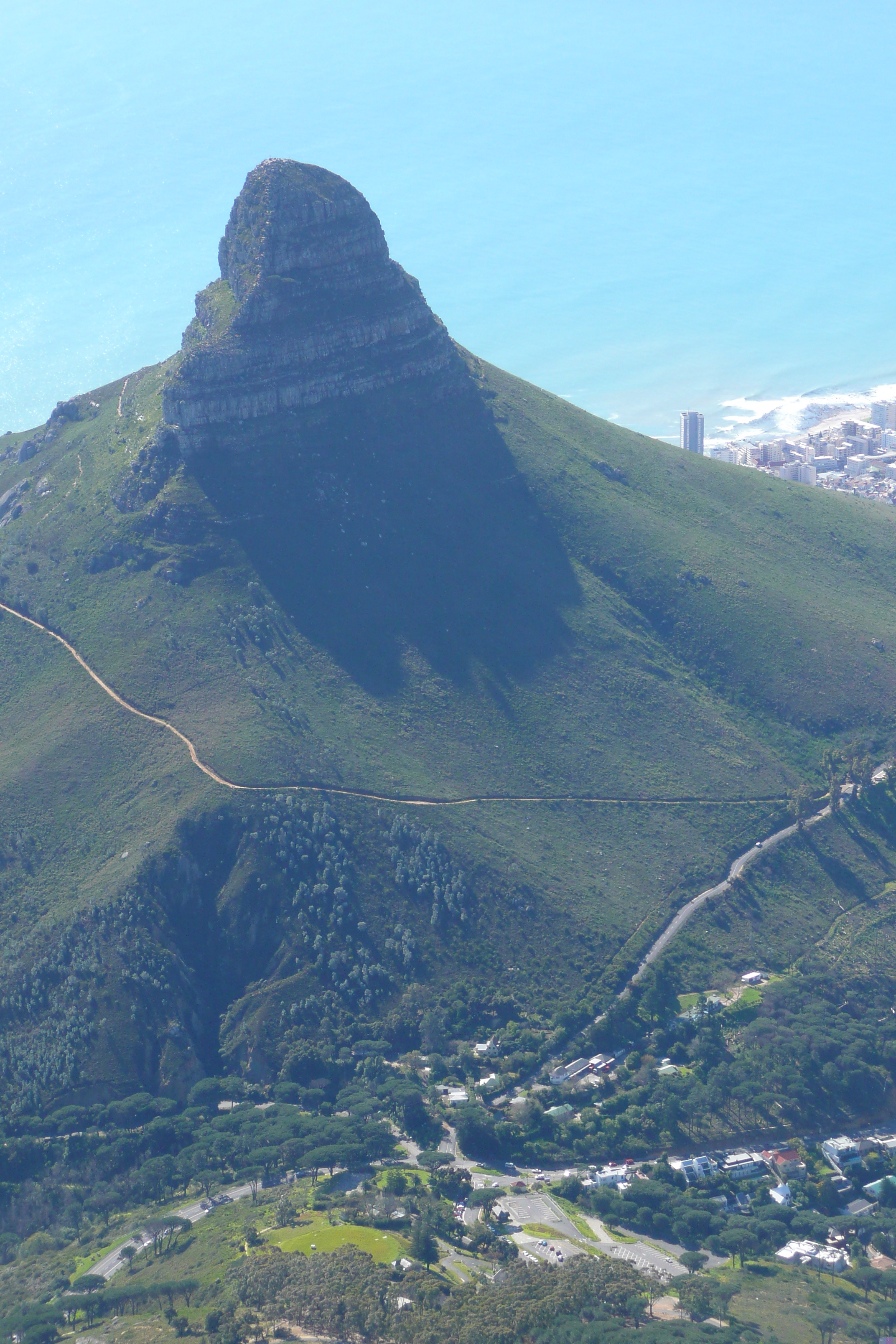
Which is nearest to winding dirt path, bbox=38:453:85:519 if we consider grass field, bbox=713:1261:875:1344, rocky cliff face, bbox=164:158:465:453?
rocky cliff face, bbox=164:158:465:453

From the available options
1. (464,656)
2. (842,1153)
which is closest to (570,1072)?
(842,1153)

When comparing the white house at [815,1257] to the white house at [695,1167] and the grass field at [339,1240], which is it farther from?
the grass field at [339,1240]

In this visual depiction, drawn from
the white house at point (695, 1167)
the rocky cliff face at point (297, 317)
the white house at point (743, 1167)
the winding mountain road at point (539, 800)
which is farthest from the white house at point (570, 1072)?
the rocky cliff face at point (297, 317)

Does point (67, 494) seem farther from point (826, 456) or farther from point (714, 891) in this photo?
point (826, 456)

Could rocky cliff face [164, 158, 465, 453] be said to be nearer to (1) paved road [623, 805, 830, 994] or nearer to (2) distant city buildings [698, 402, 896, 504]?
(1) paved road [623, 805, 830, 994]

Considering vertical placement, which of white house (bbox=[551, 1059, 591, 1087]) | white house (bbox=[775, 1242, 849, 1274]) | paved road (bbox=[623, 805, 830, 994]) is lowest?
white house (bbox=[775, 1242, 849, 1274])

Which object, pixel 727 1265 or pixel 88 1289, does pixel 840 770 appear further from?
pixel 88 1289
